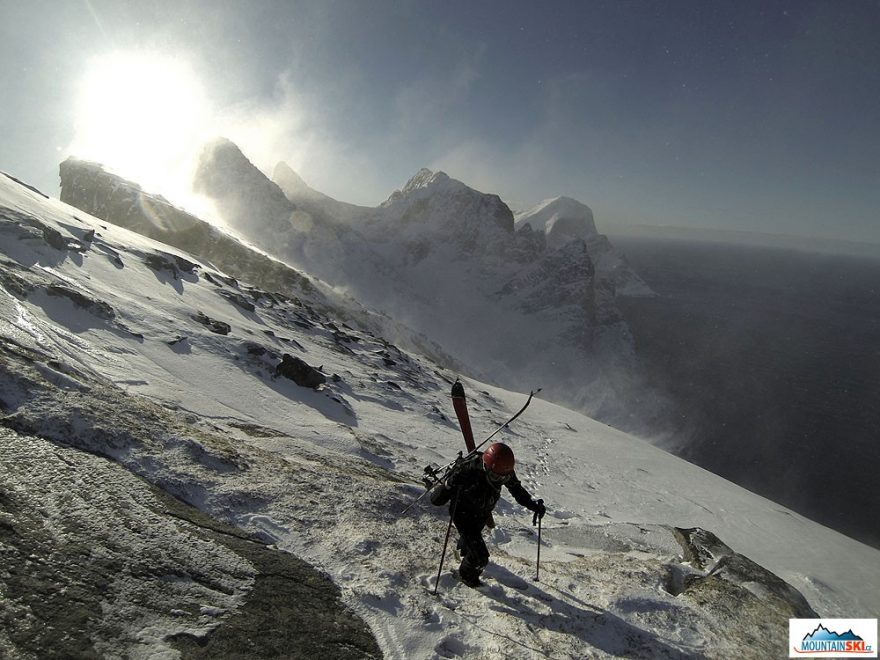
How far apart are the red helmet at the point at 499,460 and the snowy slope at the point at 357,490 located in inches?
58.2

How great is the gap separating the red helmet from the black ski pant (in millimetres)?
804

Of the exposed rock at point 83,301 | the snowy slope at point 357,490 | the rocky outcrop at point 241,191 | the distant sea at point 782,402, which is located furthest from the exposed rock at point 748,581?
the rocky outcrop at point 241,191

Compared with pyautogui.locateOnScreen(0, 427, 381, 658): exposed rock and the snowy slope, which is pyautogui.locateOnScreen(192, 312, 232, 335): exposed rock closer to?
the snowy slope

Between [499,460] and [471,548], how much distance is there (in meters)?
1.20

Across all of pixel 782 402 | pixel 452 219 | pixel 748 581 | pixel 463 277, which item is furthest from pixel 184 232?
pixel 452 219

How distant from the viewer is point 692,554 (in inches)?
359

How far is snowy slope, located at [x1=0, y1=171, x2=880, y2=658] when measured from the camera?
488 centimetres

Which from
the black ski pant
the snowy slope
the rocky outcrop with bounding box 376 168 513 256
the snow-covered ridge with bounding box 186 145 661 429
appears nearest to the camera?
the snowy slope

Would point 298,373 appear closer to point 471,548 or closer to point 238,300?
point 238,300

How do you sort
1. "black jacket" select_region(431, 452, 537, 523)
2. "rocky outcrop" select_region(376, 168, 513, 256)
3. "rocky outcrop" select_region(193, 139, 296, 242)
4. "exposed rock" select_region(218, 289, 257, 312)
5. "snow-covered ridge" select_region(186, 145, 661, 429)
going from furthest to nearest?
"rocky outcrop" select_region(376, 168, 513, 256) → "snow-covered ridge" select_region(186, 145, 661, 429) → "rocky outcrop" select_region(193, 139, 296, 242) → "exposed rock" select_region(218, 289, 257, 312) → "black jacket" select_region(431, 452, 537, 523)

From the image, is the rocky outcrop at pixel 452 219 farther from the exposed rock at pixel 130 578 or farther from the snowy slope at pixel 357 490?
the exposed rock at pixel 130 578

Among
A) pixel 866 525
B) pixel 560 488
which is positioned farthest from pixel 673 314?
pixel 560 488

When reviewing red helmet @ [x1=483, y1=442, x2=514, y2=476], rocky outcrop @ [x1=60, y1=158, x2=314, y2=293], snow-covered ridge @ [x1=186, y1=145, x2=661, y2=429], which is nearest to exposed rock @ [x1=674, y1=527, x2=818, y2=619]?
red helmet @ [x1=483, y1=442, x2=514, y2=476]

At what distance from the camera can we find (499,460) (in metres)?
5.77
